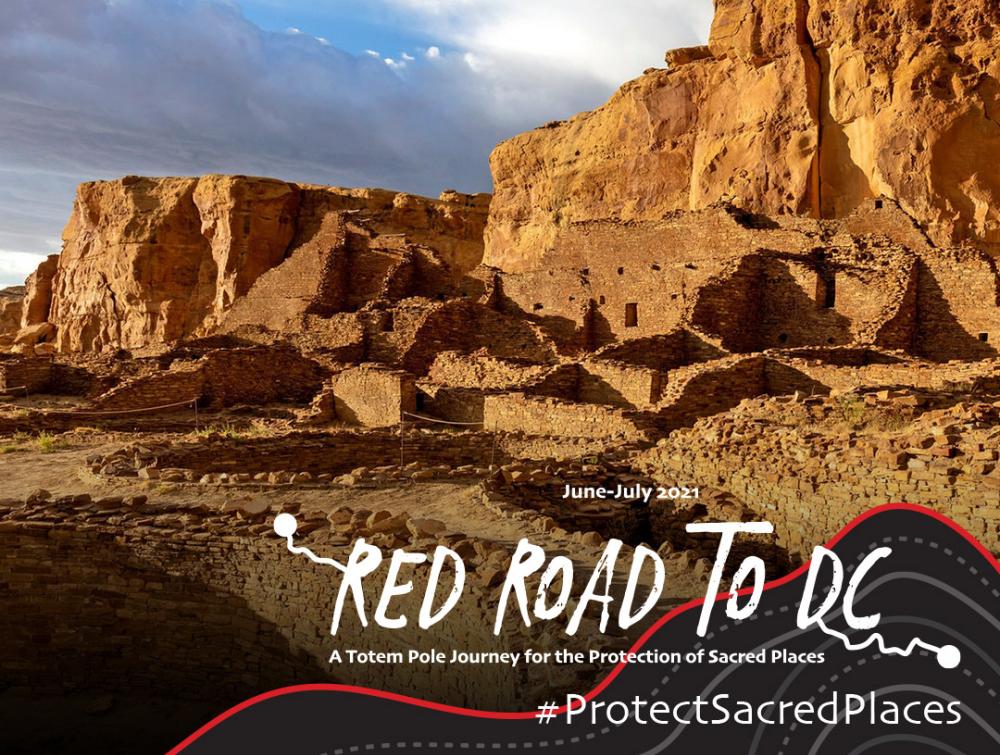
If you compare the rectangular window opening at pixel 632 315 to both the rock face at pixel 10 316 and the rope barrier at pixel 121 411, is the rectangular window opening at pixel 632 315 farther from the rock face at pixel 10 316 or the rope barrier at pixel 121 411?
the rock face at pixel 10 316

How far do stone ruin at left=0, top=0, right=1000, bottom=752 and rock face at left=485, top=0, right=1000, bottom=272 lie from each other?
0.08 m

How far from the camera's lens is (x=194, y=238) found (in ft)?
133

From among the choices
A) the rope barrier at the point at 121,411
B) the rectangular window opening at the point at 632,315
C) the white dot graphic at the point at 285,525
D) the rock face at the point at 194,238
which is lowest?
→ the white dot graphic at the point at 285,525

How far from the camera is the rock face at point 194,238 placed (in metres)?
38.6

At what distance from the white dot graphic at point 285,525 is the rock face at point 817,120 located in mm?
17003

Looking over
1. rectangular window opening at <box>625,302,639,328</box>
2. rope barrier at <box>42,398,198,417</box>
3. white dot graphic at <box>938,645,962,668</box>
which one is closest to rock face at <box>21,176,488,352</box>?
rectangular window opening at <box>625,302,639,328</box>

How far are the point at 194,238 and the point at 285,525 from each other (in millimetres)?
37317

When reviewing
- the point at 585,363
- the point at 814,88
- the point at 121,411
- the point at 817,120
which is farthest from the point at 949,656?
the point at 814,88

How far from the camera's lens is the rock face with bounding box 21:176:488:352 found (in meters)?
38.6

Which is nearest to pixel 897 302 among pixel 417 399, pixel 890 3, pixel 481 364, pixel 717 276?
pixel 717 276

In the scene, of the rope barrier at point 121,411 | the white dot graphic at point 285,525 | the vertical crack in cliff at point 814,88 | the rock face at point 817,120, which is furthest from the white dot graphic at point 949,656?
the vertical crack in cliff at point 814,88

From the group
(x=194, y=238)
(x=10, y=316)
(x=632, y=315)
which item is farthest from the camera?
(x=10, y=316)

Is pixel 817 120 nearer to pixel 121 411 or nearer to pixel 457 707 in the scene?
pixel 121 411

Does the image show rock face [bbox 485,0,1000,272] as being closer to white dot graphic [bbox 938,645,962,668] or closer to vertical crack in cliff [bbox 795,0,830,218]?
vertical crack in cliff [bbox 795,0,830,218]
